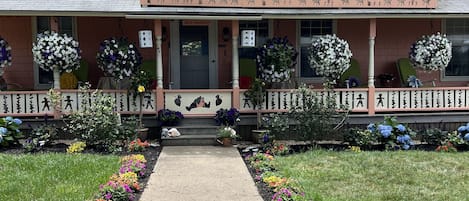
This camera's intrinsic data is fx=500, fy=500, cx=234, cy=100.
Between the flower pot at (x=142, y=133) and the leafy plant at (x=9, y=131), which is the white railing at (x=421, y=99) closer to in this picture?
the flower pot at (x=142, y=133)

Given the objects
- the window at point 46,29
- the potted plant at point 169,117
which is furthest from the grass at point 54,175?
the window at point 46,29

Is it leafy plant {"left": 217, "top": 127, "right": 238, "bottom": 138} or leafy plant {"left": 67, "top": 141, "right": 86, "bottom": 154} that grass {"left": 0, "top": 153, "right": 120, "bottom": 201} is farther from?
leafy plant {"left": 217, "top": 127, "right": 238, "bottom": 138}

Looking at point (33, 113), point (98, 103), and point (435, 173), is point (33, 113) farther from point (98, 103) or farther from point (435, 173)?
point (435, 173)

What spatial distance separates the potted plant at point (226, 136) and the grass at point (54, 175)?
7.70 feet

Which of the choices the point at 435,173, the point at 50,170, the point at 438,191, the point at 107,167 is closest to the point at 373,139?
the point at 435,173

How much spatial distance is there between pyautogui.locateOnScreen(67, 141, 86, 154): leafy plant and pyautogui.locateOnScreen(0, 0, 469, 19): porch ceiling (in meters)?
2.78

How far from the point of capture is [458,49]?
13.4 m

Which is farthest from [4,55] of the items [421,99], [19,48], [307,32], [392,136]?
[421,99]

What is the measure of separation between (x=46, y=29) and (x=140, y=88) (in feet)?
11.8

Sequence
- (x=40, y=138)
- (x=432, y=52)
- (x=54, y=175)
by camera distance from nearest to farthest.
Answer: (x=54, y=175), (x=40, y=138), (x=432, y=52)

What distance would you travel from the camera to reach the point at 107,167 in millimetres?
7699

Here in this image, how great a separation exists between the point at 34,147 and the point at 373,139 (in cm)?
646

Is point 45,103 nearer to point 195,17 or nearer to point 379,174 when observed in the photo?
point 195,17

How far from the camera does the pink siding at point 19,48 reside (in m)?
12.2
